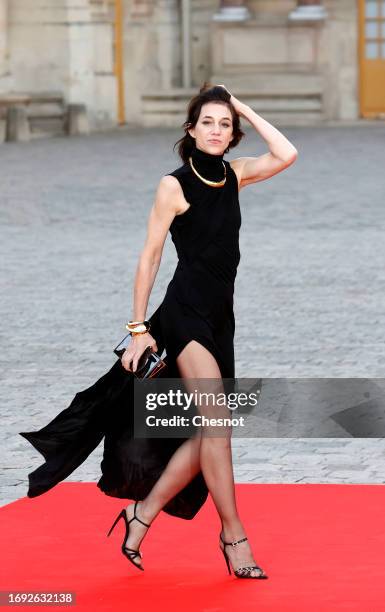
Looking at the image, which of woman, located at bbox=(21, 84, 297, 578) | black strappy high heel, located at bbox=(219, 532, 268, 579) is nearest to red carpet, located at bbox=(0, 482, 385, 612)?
black strappy high heel, located at bbox=(219, 532, 268, 579)

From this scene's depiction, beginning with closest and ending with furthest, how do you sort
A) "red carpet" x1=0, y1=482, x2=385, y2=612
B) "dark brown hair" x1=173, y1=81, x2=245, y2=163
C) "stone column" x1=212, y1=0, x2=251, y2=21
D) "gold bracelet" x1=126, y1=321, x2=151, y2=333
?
"red carpet" x1=0, y1=482, x2=385, y2=612 < "gold bracelet" x1=126, y1=321, x2=151, y2=333 < "dark brown hair" x1=173, y1=81, x2=245, y2=163 < "stone column" x1=212, y1=0, x2=251, y2=21

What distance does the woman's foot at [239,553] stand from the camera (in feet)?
16.6

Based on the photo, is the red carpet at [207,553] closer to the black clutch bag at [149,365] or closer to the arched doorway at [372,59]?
the black clutch bag at [149,365]

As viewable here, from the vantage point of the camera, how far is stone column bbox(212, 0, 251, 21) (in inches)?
1137

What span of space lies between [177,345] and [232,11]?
24357mm

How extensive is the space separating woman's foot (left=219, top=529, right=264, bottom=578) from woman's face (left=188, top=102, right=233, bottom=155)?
1171 mm

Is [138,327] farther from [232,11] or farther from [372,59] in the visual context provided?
[372,59]

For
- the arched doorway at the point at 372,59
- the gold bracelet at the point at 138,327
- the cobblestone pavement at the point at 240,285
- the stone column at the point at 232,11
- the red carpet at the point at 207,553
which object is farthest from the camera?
the arched doorway at the point at 372,59

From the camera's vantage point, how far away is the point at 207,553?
17.6 ft

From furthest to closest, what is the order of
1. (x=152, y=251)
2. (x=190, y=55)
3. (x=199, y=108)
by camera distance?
1. (x=190, y=55)
2. (x=199, y=108)
3. (x=152, y=251)

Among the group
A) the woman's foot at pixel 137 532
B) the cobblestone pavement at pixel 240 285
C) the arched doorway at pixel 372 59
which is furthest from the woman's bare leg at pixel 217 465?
the arched doorway at pixel 372 59

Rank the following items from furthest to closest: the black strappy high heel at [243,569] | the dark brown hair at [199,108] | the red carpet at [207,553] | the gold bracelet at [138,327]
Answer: the dark brown hair at [199,108] → the gold bracelet at [138,327] → the black strappy high heel at [243,569] → the red carpet at [207,553]

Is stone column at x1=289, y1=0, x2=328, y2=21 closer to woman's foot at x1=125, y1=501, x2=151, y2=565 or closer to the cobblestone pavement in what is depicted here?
the cobblestone pavement

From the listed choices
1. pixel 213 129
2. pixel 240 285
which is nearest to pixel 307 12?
pixel 240 285
